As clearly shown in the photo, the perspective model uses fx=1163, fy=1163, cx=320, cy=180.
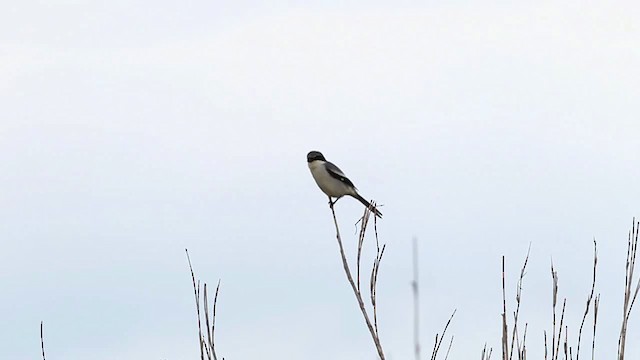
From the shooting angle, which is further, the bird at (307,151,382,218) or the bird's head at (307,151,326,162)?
the bird's head at (307,151,326,162)

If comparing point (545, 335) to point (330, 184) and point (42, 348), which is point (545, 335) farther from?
point (330, 184)

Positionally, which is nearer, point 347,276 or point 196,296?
point 347,276

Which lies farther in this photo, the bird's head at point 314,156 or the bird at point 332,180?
the bird's head at point 314,156

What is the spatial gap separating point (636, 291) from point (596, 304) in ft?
0.56

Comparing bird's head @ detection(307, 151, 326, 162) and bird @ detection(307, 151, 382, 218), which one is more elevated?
bird's head @ detection(307, 151, 326, 162)

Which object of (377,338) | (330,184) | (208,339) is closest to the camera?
(377,338)

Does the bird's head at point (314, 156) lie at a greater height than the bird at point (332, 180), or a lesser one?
greater

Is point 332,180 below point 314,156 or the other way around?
below

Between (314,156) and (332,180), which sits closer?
(332,180)

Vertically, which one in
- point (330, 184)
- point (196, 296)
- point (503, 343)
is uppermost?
point (330, 184)

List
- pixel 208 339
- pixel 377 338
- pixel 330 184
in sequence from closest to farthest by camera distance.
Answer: pixel 377 338 < pixel 208 339 < pixel 330 184

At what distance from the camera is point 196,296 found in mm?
4812

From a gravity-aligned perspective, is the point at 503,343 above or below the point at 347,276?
below

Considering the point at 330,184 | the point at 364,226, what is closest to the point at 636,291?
the point at 364,226
